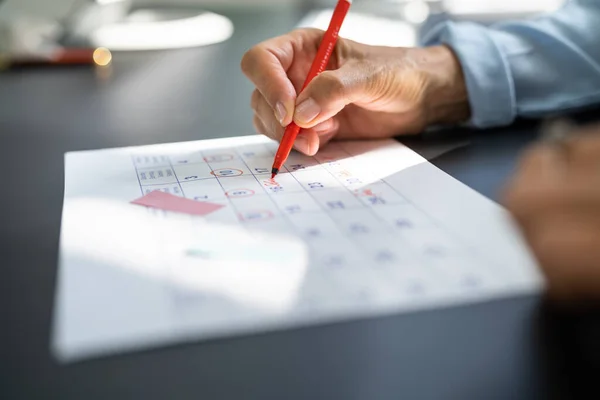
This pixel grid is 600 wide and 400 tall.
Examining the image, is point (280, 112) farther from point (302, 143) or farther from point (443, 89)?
point (443, 89)

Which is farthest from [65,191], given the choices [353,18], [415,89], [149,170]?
[353,18]

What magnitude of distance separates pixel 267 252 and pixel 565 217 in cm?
20

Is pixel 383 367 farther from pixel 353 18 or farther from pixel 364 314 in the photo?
pixel 353 18

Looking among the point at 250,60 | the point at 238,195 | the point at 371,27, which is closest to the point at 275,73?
the point at 250,60

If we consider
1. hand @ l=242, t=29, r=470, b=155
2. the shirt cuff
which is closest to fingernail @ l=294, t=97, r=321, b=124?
hand @ l=242, t=29, r=470, b=155

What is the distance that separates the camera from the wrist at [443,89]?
0.78m

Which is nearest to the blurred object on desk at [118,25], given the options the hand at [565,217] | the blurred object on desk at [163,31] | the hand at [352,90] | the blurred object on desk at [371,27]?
the blurred object on desk at [163,31]

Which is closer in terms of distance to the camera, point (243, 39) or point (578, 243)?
point (578, 243)

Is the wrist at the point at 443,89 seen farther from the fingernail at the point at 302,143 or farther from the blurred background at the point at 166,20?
the blurred background at the point at 166,20

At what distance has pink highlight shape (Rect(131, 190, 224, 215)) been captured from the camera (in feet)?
1.80

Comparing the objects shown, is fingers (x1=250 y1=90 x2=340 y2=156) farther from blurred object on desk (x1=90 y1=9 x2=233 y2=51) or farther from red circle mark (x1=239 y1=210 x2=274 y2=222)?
blurred object on desk (x1=90 y1=9 x2=233 y2=51)

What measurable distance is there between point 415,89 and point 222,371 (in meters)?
0.50

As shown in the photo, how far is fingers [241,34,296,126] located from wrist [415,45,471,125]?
16cm

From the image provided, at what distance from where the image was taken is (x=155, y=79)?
108 centimetres
